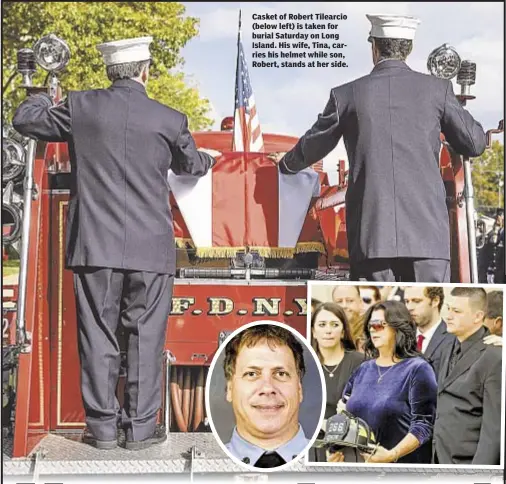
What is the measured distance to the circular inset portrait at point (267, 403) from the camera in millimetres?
4160

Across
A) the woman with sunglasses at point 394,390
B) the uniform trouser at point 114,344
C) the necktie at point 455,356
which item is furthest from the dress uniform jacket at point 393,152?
the uniform trouser at point 114,344

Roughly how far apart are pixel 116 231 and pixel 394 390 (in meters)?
1.57

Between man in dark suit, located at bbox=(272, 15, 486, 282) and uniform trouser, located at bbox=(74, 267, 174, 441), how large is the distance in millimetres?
1017

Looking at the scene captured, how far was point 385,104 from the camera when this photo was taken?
4.22 meters

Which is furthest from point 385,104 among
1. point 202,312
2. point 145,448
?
point 145,448

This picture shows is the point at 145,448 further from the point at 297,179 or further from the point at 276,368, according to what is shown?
the point at 297,179

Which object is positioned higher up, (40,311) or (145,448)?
(40,311)

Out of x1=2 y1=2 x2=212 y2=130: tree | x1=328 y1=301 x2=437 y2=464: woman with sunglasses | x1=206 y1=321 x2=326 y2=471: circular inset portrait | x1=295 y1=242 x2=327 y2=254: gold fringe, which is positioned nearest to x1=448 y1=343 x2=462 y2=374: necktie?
x1=328 y1=301 x2=437 y2=464: woman with sunglasses

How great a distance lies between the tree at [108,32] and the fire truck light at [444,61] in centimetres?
120

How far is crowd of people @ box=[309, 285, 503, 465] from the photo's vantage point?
163 inches

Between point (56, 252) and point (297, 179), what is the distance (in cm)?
127

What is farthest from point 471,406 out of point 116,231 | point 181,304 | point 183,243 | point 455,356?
point 116,231

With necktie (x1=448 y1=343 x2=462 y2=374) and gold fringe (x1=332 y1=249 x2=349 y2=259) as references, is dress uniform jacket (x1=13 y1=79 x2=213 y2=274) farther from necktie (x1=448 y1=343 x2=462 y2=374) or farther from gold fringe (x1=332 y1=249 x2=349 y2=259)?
necktie (x1=448 y1=343 x2=462 y2=374)

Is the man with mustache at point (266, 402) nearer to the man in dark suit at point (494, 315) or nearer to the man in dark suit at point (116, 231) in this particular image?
the man in dark suit at point (116, 231)
